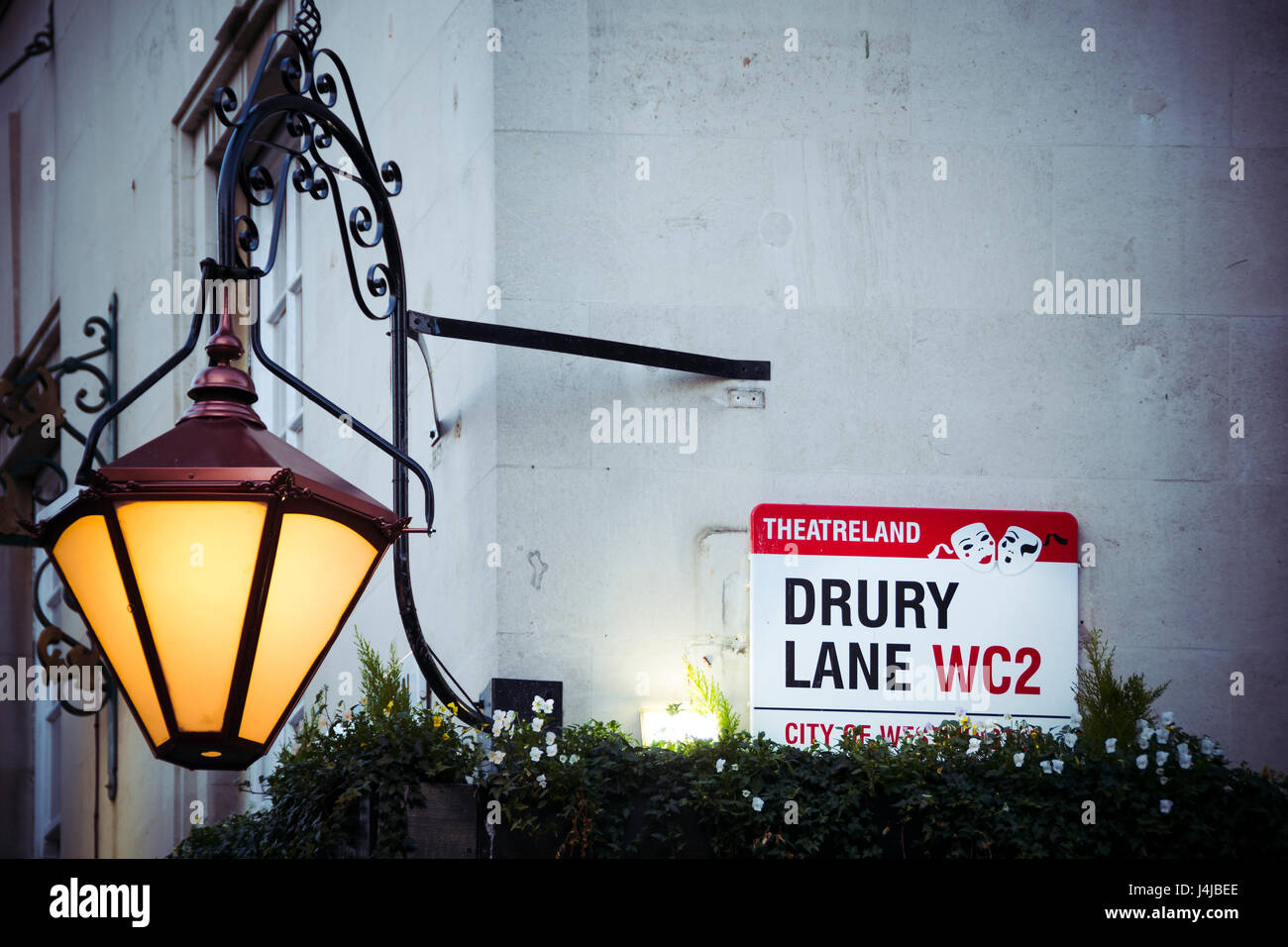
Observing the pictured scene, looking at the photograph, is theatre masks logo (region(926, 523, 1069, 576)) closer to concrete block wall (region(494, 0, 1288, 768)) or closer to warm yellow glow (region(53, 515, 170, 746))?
concrete block wall (region(494, 0, 1288, 768))

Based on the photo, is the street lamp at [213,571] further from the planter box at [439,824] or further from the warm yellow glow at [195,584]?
the planter box at [439,824]

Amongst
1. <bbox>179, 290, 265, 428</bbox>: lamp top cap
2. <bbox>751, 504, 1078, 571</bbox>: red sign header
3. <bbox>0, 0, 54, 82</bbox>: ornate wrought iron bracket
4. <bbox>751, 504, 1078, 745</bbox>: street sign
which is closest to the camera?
<bbox>179, 290, 265, 428</bbox>: lamp top cap

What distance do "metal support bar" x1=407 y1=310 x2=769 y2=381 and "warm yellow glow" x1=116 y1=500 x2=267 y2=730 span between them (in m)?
2.90

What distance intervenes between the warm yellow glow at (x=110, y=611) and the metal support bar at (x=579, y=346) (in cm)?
289

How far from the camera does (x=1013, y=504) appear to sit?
25.5 feet

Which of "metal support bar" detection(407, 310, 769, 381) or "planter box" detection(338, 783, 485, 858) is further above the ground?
"metal support bar" detection(407, 310, 769, 381)

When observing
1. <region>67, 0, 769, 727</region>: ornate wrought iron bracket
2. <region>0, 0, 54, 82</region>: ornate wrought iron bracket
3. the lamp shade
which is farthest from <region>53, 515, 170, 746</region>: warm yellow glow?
<region>0, 0, 54, 82</region>: ornate wrought iron bracket

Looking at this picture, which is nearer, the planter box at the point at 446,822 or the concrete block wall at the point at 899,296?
the planter box at the point at 446,822

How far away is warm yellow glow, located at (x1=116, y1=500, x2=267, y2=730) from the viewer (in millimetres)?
4301

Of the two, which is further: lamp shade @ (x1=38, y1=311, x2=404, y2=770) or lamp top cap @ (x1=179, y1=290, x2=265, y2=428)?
lamp top cap @ (x1=179, y1=290, x2=265, y2=428)

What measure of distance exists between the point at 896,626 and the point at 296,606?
349cm

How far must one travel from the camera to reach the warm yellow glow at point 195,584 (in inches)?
169

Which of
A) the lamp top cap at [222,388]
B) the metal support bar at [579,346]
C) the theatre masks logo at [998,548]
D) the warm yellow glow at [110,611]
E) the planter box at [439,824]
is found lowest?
the planter box at [439,824]

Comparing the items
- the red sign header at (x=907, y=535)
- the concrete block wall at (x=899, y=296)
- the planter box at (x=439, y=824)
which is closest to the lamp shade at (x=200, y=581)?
the planter box at (x=439, y=824)
